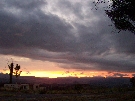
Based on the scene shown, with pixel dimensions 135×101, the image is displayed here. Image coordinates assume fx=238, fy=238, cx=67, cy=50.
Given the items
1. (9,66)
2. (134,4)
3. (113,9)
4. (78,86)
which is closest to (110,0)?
(113,9)

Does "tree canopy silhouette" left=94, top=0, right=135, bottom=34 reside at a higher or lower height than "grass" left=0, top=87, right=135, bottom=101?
higher

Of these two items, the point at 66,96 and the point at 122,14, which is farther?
the point at 66,96

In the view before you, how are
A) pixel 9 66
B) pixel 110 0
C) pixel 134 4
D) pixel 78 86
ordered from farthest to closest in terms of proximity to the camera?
pixel 9 66 < pixel 78 86 < pixel 110 0 < pixel 134 4

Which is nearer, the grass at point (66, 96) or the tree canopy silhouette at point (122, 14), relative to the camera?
the tree canopy silhouette at point (122, 14)

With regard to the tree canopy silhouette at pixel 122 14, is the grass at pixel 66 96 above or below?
below

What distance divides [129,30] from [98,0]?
3.82m

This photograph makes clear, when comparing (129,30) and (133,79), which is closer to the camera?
(129,30)

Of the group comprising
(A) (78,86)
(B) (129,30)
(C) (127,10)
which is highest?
(C) (127,10)

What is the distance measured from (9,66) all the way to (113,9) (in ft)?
221

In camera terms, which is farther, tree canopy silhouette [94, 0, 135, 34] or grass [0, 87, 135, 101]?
grass [0, 87, 135, 101]

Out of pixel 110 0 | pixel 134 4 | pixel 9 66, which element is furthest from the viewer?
pixel 9 66

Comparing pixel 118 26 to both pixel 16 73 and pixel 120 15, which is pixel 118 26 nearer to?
pixel 120 15

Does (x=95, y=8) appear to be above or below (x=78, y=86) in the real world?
above

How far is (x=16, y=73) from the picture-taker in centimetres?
8381
